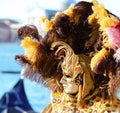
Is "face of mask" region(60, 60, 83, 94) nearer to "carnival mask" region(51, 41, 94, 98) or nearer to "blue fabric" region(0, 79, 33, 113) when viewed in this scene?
"carnival mask" region(51, 41, 94, 98)

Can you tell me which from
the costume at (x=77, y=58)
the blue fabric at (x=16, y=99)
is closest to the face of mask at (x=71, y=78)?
the costume at (x=77, y=58)

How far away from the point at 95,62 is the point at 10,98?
2.17 m

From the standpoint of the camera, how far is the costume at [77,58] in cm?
94

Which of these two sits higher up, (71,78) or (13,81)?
(13,81)

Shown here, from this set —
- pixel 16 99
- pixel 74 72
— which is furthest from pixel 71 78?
pixel 16 99

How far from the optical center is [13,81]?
3.60 metres

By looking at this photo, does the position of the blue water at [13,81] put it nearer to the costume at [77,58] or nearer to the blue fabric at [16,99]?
the blue fabric at [16,99]

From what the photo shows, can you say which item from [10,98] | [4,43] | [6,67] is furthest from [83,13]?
[4,43]

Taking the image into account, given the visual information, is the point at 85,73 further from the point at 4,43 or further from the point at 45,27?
the point at 4,43

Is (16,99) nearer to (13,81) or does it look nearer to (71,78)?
(13,81)

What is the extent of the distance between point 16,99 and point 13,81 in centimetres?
54

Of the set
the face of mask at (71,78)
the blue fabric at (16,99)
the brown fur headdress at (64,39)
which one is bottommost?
the face of mask at (71,78)

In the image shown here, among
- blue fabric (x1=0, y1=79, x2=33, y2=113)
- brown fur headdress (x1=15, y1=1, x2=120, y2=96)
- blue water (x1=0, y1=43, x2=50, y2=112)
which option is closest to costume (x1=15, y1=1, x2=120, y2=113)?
brown fur headdress (x1=15, y1=1, x2=120, y2=96)

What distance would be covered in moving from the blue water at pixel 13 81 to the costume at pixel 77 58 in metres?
1.35
